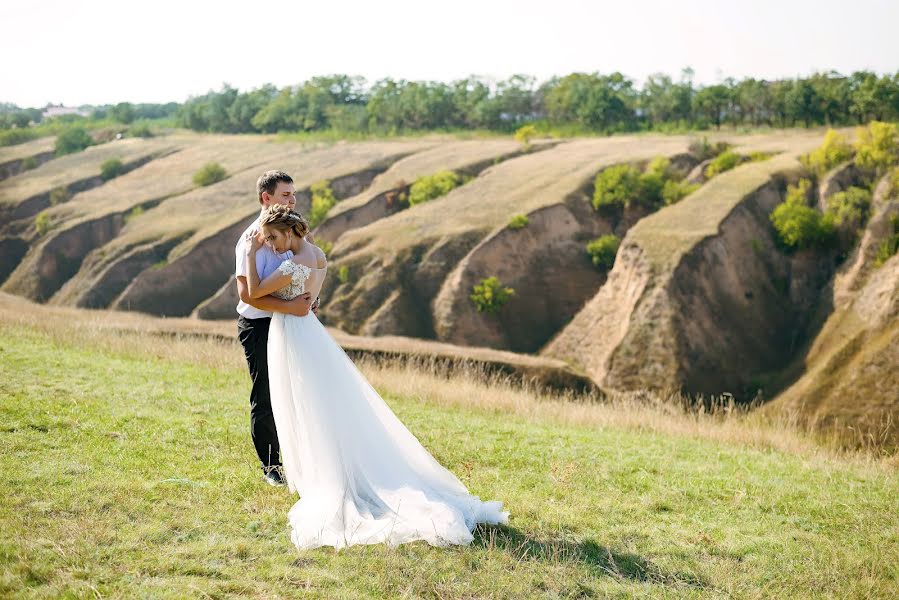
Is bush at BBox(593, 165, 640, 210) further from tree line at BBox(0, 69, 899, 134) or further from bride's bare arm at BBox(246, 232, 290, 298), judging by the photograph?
bride's bare arm at BBox(246, 232, 290, 298)

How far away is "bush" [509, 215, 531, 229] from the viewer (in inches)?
1430

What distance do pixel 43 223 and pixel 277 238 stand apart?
50.0 m

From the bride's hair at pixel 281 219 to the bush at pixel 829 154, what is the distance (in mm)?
32962

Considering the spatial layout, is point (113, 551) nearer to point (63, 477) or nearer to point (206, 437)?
point (63, 477)

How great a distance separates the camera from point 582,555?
6.53 meters

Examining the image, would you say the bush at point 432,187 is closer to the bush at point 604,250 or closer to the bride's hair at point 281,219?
the bush at point 604,250

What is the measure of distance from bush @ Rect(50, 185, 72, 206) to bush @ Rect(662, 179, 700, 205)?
38453 millimetres

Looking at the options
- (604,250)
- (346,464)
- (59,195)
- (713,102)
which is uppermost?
(713,102)

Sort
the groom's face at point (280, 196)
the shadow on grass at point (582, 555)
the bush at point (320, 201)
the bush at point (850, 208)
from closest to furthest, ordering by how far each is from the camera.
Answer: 1. the shadow on grass at point (582, 555)
2. the groom's face at point (280, 196)
3. the bush at point (850, 208)
4. the bush at point (320, 201)

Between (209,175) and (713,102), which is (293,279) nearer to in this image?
(713,102)

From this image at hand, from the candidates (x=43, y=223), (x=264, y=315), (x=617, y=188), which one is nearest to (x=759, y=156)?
(x=617, y=188)

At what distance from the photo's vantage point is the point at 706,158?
41.2 m

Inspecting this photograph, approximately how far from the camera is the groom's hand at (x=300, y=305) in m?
7.06

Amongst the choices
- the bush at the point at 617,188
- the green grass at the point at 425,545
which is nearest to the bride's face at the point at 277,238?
the green grass at the point at 425,545
